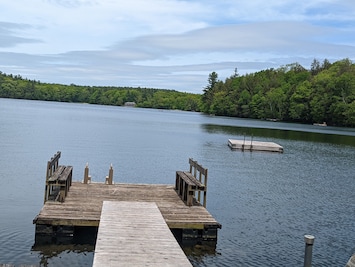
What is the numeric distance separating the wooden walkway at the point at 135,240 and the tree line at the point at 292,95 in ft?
336

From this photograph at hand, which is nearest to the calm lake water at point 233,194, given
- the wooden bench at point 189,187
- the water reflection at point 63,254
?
the water reflection at point 63,254

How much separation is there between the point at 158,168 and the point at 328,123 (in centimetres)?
9736

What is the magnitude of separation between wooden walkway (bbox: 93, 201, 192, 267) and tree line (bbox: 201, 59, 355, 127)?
102 m

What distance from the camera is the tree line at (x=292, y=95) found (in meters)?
112

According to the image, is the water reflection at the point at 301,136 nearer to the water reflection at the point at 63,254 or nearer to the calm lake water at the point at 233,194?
the calm lake water at the point at 233,194

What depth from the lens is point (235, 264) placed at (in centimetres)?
1211

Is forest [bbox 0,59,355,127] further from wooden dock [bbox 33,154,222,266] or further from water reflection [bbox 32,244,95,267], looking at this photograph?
water reflection [bbox 32,244,95,267]

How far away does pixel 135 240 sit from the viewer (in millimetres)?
10008

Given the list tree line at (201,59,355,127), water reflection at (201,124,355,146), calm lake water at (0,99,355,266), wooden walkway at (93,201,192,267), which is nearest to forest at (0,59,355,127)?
tree line at (201,59,355,127)

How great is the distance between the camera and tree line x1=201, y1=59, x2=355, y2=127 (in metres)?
112

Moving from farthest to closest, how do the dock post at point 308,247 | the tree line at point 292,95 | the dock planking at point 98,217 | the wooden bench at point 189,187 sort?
1. the tree line at point 292,95
2. the wooden bench at point 189,187
3. the dock planking at point 98,217
4. the dock post at point 308,247

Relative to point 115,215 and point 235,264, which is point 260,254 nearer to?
point 235,264

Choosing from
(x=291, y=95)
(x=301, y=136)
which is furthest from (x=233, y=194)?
(x=291, y=95)

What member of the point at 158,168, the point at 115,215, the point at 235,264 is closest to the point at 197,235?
→ the point at 235,264
